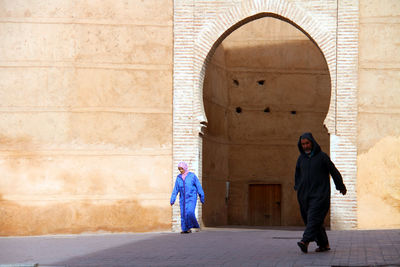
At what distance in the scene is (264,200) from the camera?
20203mm

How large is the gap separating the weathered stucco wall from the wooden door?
7053 mm

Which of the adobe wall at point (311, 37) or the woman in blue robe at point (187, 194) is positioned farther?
the adobe wall at point (311, 37)

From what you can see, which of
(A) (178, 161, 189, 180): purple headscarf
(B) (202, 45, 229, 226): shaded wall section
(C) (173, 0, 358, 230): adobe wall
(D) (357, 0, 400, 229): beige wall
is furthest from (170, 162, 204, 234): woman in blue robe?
(B) (202, 45, 229, 226): shaded wall section

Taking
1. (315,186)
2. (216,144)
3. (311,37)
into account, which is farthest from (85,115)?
(315,186)

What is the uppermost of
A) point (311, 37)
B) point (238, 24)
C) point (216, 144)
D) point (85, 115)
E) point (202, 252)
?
point (238, 24)

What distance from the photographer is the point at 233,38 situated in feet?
66.4

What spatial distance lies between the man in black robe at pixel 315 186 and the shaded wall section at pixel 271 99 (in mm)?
11509

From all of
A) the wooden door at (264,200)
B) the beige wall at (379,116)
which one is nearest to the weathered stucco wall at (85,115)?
the beige wall at (379,116)

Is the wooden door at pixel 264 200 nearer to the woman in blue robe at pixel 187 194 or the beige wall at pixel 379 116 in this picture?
the beige wall at pixel 379 116

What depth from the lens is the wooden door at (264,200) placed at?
2011 centimetres

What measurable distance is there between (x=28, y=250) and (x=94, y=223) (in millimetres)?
4106

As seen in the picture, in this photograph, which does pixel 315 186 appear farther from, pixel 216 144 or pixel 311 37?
pixel 216 144

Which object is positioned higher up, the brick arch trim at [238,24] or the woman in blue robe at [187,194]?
the brick arch trim at [238,24]

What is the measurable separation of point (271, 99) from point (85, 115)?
8.11 meters
